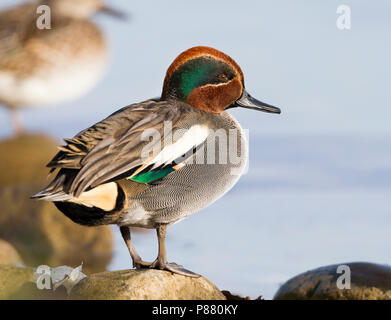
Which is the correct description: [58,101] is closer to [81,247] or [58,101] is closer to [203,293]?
[81,247]

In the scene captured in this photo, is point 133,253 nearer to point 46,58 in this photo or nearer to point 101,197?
point 101,197

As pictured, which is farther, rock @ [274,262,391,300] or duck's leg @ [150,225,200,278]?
rock @ [274,262,391,300]

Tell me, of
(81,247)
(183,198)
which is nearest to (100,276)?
(183,198)

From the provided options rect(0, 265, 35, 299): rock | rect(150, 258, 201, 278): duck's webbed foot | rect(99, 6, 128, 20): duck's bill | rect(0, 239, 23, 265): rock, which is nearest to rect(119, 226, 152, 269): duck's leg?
rect(150, 258, 201, 278): duck's webbed foot

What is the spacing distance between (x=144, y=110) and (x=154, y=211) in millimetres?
549

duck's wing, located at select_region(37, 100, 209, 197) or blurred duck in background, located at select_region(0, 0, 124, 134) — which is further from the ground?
blurred duck in background, located at select_region(0, 0, 124, 134)

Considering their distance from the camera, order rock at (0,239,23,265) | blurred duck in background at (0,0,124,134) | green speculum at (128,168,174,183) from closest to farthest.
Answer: green speculum at (128,168,174,183) < rock at (0,239,23,265) < blurred duck in background at (0,0,124,134)

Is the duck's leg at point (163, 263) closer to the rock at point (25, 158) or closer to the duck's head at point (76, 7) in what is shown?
the rock at point (25, 158)

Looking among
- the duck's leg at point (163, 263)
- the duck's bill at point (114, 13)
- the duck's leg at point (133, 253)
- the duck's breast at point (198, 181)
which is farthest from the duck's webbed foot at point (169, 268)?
the duck's bill at point (114, 13)

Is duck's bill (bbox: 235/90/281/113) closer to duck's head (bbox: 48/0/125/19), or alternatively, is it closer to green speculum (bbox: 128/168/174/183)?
green speculum (bbox: 128/168/174/183)

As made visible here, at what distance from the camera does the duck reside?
378 cm

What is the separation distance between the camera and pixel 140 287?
→ 4.02 meters

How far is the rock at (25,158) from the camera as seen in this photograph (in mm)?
8578

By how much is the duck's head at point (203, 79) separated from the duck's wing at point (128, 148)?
0.13m
